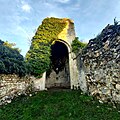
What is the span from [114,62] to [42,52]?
7.63m

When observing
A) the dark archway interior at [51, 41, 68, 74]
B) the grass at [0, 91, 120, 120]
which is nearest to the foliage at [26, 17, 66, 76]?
the dark archway interior at [51, 41, 68, 74]

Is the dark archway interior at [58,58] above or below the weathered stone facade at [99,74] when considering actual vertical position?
above

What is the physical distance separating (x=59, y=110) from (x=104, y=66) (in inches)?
119

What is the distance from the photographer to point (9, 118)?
7812 mm

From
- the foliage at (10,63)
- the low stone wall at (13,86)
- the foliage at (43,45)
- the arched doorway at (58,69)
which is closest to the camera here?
the low stone wall at (13,86)

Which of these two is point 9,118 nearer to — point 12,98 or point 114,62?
point 12,98

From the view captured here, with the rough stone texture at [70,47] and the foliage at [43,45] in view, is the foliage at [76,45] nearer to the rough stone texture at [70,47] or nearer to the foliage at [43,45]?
the rough stone texture at [70,47]

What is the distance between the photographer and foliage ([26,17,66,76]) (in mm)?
14473

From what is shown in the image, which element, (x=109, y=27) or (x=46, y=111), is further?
(x=109, y=27)

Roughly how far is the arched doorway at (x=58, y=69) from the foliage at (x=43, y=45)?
115 inches

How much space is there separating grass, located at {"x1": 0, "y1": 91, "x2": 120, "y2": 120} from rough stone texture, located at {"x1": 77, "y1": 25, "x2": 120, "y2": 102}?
620mm

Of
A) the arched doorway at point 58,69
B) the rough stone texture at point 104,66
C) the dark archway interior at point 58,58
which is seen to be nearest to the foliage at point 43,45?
the arched doorway at point 58,69

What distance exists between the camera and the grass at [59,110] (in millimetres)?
7413

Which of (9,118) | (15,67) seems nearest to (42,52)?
(15,67)
